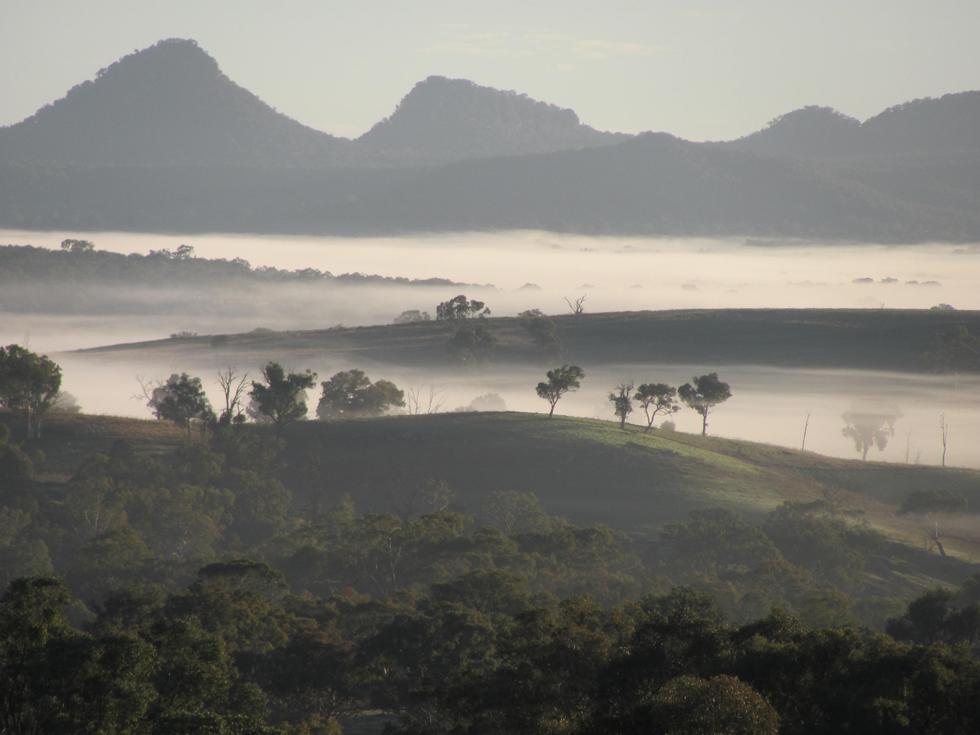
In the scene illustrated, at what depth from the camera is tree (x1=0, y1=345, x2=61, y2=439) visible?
14988 centimetres

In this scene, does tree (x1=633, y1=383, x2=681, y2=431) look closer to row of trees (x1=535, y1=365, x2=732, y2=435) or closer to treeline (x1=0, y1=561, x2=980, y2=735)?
row of trees (x1=535, y1=365, x2=732, y2=435)

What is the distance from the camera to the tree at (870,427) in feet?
634

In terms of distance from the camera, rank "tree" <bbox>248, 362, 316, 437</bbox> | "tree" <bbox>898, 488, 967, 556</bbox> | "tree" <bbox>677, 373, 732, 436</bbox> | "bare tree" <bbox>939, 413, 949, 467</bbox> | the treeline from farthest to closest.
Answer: "bare tree" <bbox>939, 413, 949, 467</bbox> → "tree" <bbox>677, 373, 732, 436</bbox> → "tree" <bbox>248, 362, 316, 437</bbox> → "tree" <bbox>898, 488, 967, 556</bbox> → the treeline

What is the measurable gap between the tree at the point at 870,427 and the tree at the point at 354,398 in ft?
207

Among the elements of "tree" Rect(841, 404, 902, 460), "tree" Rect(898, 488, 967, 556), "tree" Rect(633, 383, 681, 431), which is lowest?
"tree" Rect(898, 488, 967, 556)

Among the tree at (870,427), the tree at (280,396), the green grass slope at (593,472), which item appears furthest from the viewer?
the tree at (870,427)

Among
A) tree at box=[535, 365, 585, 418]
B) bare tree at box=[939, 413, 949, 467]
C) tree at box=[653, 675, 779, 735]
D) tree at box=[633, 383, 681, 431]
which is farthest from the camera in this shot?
bare tree at box=[939, 413, 949, 467]

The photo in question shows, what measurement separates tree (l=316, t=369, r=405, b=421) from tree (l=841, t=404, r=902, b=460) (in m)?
63.1

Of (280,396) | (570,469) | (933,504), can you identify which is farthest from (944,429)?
(280,396)

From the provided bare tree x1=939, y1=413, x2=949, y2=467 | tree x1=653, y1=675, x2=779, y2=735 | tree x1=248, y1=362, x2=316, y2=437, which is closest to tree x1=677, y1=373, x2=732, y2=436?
bare tree x1=939, y1=413, x2=949, y2=467

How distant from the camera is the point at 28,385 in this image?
5930 inches

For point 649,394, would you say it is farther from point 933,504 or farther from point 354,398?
point 354,398

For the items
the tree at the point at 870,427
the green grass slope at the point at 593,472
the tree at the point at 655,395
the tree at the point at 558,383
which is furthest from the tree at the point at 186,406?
the tree at the point at 870,427

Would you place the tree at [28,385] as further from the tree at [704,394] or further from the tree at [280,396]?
the tree at [704,394]
